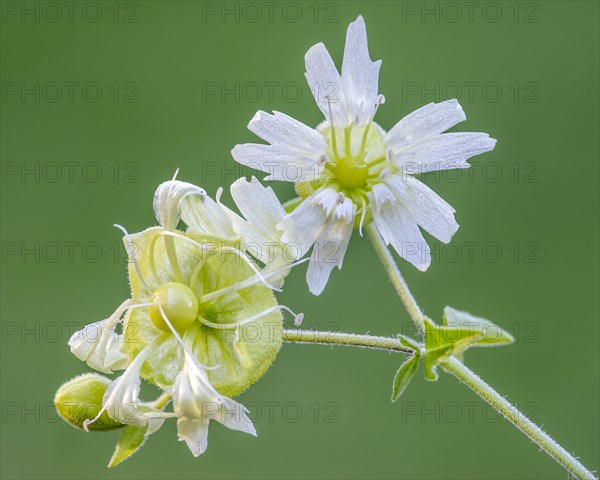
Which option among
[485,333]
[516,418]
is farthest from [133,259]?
[516,418]

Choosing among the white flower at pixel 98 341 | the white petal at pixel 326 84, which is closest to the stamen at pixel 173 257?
the white flower at pixel 98 341

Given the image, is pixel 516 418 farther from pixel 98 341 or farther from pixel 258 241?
pixel 98 341

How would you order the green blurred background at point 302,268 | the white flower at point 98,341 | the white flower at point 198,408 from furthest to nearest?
the green blurred background at point 302,268 → the white flower at point 98,341 → the white flower at point 198,408

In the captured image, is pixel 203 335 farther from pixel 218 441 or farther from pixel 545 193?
pixel 545 193

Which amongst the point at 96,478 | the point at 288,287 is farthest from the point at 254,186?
the point at 96,478

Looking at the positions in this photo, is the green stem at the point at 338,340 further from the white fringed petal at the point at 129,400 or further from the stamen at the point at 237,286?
the white fringed petal at the point at 129,400

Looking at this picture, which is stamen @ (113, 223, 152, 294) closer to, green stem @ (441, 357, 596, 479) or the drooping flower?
the drooping flower

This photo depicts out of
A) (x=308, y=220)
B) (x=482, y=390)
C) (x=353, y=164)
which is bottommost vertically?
(x=482, y=390)
